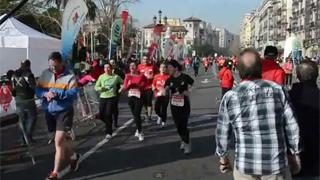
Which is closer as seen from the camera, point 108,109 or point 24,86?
point 24,86

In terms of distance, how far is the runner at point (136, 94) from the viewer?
12383mm

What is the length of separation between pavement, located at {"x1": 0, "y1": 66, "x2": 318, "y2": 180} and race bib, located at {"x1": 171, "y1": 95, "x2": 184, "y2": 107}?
2.84ft

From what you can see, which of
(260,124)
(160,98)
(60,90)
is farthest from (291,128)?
(160,98)

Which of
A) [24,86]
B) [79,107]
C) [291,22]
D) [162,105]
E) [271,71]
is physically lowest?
[79,107]

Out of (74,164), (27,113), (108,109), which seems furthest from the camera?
(108,109)

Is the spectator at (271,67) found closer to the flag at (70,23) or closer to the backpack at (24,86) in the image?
the backpack at (24,86)

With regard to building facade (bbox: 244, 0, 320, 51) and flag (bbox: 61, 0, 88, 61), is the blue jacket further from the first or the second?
building facade (bbox: 244, 0, 320, 51)

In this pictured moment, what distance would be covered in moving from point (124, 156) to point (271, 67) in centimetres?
318

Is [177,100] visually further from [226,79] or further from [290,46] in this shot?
[290,46]

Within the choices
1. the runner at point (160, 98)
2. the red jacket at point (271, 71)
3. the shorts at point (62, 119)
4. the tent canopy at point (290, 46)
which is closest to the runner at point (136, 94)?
Answer: the runner at point (160, 98)

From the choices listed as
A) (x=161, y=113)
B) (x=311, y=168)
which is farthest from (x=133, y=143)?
(x=311, y=168)

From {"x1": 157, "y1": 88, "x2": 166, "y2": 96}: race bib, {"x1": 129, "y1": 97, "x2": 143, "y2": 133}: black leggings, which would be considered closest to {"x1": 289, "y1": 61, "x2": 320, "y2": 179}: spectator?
{"x1": 157, "y1": 88, "x2": 166, "y2": 96}: race bib

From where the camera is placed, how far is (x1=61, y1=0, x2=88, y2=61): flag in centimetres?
1276

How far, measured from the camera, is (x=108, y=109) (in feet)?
40.6
